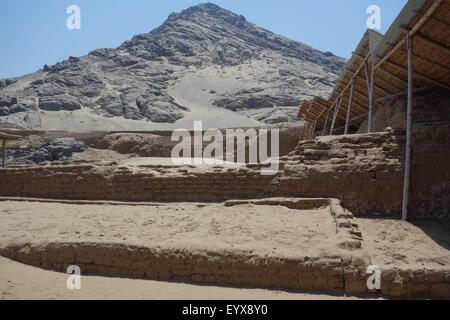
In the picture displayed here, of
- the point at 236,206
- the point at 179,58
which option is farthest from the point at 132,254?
the point at 179,58

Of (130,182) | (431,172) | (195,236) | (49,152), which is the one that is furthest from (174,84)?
(195,236)

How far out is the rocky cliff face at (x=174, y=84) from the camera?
46.3m

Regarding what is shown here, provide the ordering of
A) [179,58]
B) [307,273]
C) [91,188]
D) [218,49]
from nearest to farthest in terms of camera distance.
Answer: [307,273] < [91,188] < [179,58] < [218,49]

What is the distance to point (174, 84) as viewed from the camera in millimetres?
62344

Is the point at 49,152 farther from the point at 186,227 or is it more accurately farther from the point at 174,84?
the point at 174,84

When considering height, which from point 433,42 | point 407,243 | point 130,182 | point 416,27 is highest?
point 416,27

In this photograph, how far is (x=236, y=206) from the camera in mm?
7461

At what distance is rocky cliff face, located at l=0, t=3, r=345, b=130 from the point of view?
4634cm

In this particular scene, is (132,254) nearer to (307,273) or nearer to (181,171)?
(307,273)

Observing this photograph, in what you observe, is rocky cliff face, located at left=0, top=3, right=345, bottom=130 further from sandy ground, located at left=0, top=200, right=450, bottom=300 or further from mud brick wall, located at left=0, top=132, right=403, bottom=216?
sandy ground, located at left=0, top=200, right=450, bottom=300

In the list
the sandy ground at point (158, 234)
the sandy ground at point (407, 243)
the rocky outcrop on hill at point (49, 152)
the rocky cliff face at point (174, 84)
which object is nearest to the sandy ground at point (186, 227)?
the sandy ground at point (158, 234)
